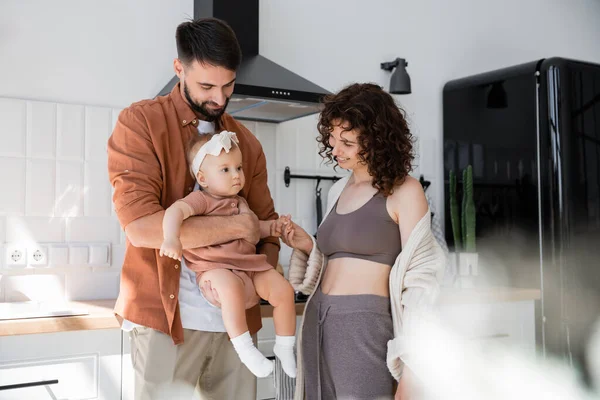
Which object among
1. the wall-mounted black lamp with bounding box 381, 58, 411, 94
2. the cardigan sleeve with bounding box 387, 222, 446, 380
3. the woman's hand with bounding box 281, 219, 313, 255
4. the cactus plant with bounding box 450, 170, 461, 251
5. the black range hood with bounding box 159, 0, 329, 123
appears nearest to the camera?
the cardigan sleeve with bounding box 387, 222, 446, 380

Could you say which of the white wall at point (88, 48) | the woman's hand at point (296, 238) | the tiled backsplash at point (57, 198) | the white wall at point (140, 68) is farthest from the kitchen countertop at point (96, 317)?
the white wall at point (88, 48)

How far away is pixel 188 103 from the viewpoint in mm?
1627

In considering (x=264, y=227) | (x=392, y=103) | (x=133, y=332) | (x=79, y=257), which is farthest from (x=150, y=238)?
(x=79, y=257)

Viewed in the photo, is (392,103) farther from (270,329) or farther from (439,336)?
(270,329)

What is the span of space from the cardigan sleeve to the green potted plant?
1.38 metres

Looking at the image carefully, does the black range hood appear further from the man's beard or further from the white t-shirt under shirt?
the white t-shirt under shirt

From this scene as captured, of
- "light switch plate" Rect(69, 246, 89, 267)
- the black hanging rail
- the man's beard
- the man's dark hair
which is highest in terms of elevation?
the man's dark hair

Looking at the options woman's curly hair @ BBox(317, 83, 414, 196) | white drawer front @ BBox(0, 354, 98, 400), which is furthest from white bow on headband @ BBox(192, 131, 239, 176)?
white drawer front @ BBox(0, 354, 98, 400)

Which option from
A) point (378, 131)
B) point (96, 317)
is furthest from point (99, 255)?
point (378, 131)

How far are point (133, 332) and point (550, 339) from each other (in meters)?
2.27

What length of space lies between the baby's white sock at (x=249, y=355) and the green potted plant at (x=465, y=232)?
5.56ft

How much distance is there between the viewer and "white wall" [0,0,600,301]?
2.44 meters

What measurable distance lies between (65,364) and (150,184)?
0.85 metres

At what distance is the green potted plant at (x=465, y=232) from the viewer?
306cm
